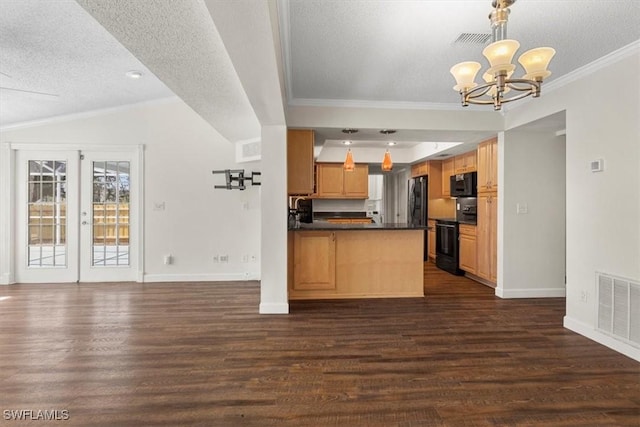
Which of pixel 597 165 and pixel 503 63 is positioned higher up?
pixel 503 63

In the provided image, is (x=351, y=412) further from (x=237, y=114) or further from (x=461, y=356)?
(x=237, y=114)

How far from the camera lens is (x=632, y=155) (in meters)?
2.56

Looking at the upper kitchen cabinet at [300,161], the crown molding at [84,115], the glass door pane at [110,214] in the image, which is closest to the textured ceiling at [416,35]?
the upper kitchen cabinet at [300,161]

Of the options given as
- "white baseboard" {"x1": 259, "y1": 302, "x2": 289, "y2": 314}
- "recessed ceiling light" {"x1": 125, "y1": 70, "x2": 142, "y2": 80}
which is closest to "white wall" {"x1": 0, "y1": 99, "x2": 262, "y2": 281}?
"recessed ceiling light" {"x1": 125, "y1": 70, "x2": 142, "y2": 80}

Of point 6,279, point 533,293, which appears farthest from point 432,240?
point 6,279

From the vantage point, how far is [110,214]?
5.16 m

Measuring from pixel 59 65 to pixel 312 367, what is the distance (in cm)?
390

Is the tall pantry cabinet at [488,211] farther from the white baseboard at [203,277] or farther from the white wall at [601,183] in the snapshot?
the white baseboard at [203,277]

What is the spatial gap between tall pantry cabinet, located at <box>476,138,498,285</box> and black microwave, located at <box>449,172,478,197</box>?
0.25 meters

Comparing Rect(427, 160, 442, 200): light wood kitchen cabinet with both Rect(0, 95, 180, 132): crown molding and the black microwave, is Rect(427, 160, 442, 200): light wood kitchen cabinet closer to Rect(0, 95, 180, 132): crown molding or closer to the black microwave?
the black microwave

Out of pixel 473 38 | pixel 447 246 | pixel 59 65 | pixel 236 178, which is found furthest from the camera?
pixel 447 246

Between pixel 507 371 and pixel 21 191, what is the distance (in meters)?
6.88

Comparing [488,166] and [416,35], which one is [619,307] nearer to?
[488,166]

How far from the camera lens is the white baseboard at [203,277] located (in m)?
5.13
